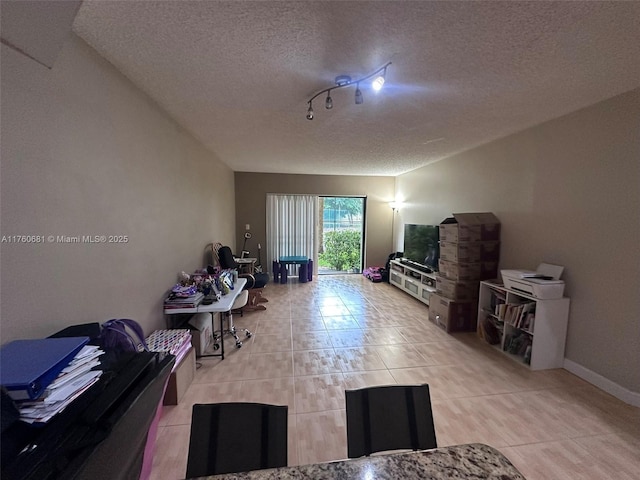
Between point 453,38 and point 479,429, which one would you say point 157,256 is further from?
point 479,429

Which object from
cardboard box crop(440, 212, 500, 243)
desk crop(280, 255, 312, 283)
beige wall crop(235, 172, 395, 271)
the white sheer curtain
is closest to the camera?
cardboard box crop(440, 212, 500, 243)

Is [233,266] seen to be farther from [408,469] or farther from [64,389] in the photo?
[408,469]

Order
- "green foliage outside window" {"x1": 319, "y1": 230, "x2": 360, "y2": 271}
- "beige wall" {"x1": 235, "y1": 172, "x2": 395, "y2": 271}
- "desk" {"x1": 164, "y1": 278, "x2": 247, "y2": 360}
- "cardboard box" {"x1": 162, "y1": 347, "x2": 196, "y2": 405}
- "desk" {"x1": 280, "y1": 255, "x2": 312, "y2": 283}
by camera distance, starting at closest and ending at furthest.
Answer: "cardboard box" {"x1": 162, "y1": 347, "x2": 196, "y2": 405} → "desk" {"x1": 164, "y1": 278, "x2": 247, "y2": 360} → "desk" {"x1": 280, "y1": 255, "x2": 312, "y2": 283} → "beige wall" {"x1": 235, "y1": 172, "x2": 395, "y2": 271} → "green foliage outside window" {"x1": 319, "y1": 230, "x2": 360, "y2": 271}

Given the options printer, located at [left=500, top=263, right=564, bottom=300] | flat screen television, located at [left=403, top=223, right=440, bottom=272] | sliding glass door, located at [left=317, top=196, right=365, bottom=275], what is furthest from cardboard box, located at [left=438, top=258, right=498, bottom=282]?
sliding glass door, located at [left=317, top=196, right=365, bottom=275]

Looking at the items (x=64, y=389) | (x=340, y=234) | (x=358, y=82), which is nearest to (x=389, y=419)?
(x=64, y=389)

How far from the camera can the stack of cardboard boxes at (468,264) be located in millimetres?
3377

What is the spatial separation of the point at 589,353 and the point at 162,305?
13.1ft

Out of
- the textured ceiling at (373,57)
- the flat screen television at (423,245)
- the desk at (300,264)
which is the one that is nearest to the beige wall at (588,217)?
the textured ceiling at (373,57)

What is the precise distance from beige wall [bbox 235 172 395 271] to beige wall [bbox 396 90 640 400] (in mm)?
3275

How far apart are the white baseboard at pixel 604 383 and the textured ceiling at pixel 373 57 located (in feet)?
7.88

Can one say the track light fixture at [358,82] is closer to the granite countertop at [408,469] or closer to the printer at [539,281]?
the granite countertop at [408,469]

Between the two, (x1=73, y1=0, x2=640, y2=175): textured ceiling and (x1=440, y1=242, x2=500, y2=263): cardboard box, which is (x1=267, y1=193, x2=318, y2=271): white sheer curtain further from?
(x1=440, y1=242, x2=500, y2=263): cardboard box

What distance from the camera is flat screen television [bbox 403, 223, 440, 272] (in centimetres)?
441

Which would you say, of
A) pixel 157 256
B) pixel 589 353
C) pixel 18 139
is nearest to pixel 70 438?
pixel 18 139
